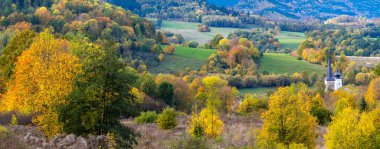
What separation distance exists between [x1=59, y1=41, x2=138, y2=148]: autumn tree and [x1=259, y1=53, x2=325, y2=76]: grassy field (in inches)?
4351

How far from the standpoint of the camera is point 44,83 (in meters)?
34.1

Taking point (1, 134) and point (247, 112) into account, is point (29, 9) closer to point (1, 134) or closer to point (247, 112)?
point (247, 112)

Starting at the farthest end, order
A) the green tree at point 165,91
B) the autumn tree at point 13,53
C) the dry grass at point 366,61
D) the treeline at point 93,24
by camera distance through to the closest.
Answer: the dry grass at point 366,61 < the treeline at point 93,24 < the green tree at point 165,91 < the autumn tree at point 13,53

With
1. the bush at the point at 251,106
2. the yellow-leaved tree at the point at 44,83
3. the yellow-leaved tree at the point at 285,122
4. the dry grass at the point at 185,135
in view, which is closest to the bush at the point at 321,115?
the dry grass at the point at 185,135

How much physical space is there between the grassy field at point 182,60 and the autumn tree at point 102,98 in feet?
321

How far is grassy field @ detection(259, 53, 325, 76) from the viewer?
138 meters

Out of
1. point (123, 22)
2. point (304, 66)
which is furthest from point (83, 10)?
point (304, 66)

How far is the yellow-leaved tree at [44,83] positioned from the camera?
3316 cm

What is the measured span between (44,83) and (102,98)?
330 inches

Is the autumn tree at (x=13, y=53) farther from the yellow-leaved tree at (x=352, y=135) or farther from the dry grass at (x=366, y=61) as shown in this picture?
the dry grass at (x=366, y=61)

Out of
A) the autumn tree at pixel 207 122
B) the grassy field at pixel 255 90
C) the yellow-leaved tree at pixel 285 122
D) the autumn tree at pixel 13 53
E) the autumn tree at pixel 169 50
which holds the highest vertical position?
the autumn tree at pixel 13 53

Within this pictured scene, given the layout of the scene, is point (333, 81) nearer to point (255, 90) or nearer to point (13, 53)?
point (255, 90)

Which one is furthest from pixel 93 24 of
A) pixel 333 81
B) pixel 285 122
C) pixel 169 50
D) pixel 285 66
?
pixel 285 122

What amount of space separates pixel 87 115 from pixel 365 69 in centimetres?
12458
